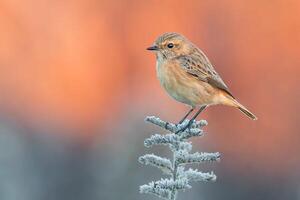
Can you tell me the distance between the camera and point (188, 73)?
823 cm

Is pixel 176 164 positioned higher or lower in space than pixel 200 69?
lower

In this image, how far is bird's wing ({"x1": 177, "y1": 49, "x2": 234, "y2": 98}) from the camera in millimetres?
8227

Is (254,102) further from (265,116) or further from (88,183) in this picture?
(88,183)

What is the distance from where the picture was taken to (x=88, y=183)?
1617 cm

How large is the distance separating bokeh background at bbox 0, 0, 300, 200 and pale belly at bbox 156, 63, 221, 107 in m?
7.07

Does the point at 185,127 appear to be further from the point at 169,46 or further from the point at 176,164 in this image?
the point at 169,46

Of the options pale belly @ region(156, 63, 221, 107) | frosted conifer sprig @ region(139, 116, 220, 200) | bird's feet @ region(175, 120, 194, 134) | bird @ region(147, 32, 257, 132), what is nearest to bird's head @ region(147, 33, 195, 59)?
bird @ region(147, 32, 257, 132)

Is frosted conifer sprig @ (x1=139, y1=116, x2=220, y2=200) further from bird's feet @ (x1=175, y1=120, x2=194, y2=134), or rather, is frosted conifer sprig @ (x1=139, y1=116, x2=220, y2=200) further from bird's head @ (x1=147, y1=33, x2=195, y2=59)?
bird's head @ (x1=147, y1=33, x2=195, y2=59)

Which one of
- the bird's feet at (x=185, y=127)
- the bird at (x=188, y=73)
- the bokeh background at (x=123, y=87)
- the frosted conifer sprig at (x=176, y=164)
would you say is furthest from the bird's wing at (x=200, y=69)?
the bokeh background at (x=123, y=87)

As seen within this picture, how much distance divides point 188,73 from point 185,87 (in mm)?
265

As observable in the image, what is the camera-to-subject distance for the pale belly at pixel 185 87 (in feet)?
25.8

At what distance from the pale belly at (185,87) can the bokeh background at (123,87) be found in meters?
7.07

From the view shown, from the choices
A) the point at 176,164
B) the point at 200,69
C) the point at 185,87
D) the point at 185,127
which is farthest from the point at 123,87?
the point at 176,164

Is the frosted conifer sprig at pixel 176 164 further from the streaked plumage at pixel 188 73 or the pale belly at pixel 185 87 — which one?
the streaked plumage at pixel 188 73
